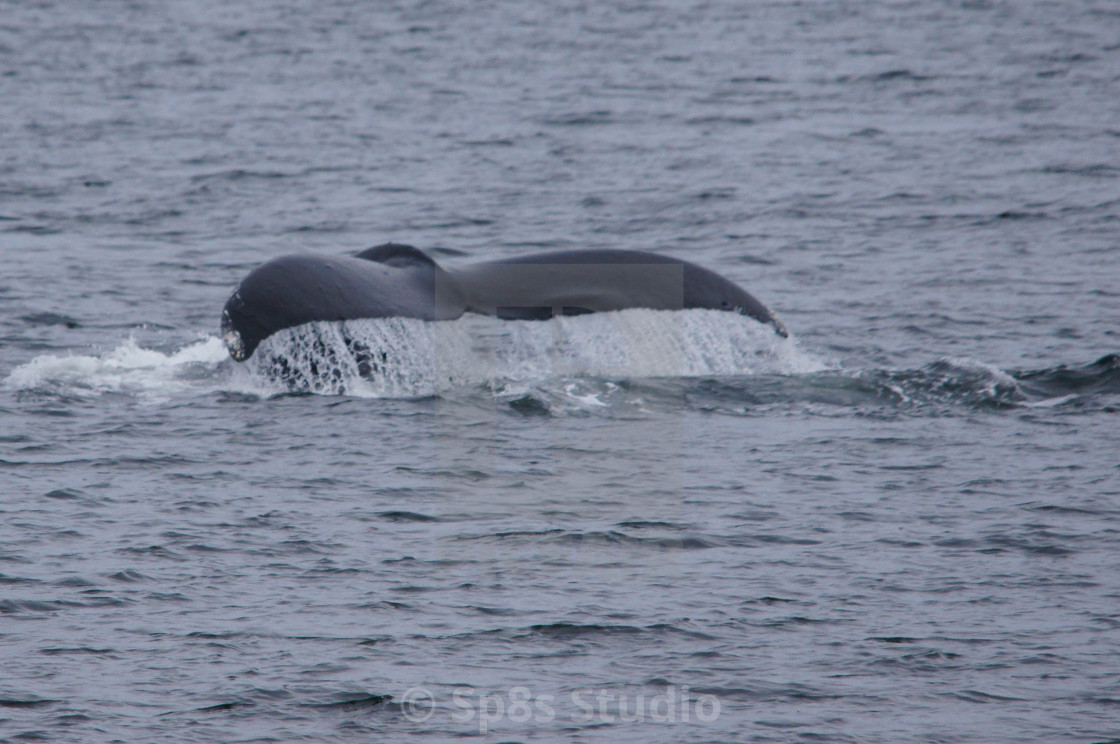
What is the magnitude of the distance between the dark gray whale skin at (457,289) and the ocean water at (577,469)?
0.70 feet

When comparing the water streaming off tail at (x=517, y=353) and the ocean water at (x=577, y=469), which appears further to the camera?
the water streaming off tail at (x=517, y=353)

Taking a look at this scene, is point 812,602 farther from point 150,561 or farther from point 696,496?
point 150,561

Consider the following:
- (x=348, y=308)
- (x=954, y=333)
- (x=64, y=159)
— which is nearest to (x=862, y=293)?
(x=954, y=333)

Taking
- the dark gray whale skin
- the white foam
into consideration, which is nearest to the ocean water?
the white foam

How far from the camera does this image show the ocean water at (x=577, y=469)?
6633 mm

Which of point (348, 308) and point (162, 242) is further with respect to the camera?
point (162, 242)

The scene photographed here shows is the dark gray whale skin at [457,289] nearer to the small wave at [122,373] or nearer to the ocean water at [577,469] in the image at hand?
the ocean water at [577,469]

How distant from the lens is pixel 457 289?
889 cm

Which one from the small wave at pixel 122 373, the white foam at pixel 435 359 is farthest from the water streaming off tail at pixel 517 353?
the small wave at pixel 122 373

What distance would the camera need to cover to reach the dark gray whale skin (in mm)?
8531

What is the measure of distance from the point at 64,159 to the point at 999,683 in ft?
58.8

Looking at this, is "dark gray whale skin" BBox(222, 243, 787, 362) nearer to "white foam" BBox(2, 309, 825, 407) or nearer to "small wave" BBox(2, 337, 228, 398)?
Answer: "white foam" BBox(2, 309, 825, 407)

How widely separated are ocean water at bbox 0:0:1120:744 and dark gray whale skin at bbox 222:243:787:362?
0.21 meters

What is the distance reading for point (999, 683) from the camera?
6.71m
